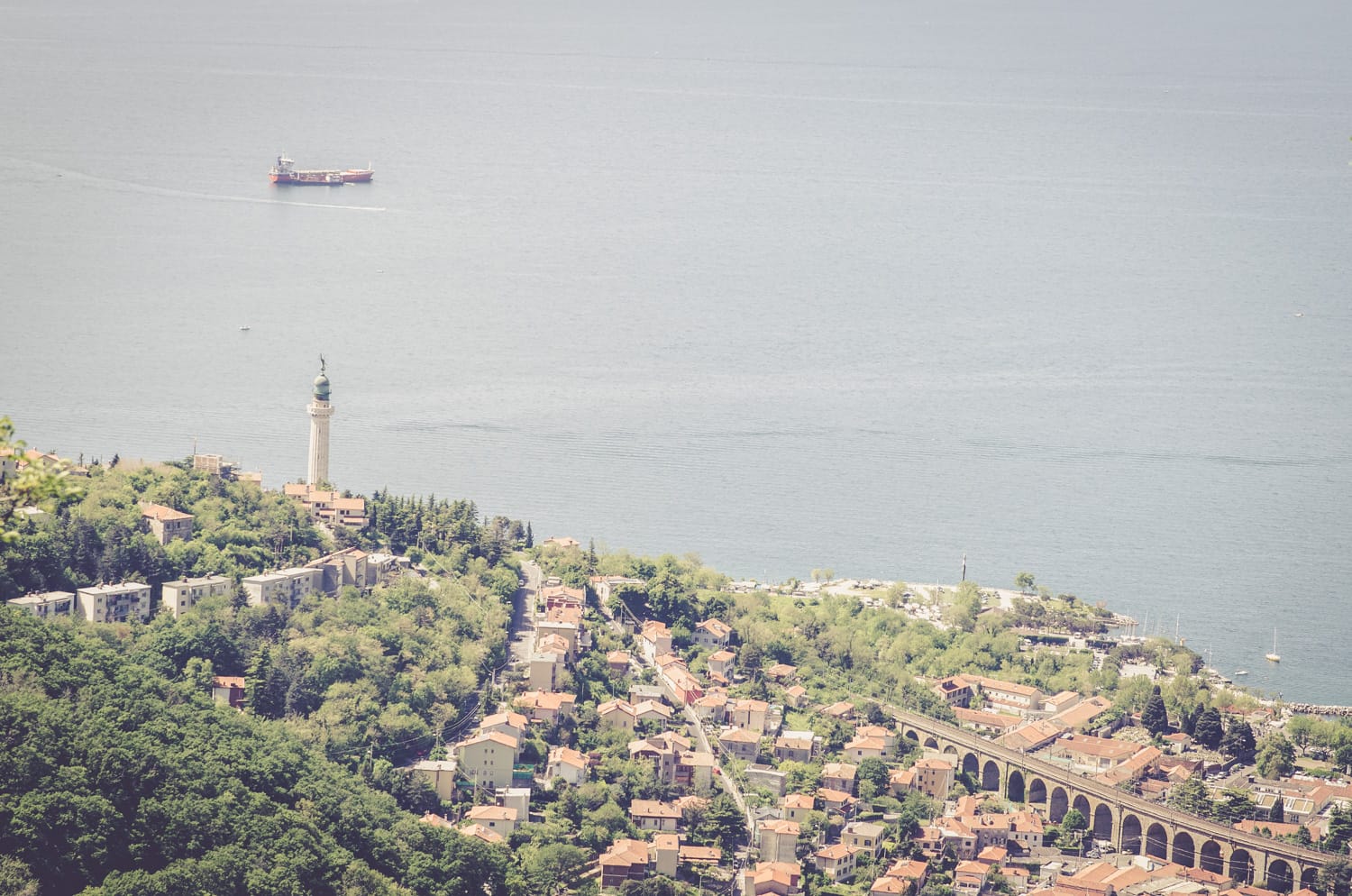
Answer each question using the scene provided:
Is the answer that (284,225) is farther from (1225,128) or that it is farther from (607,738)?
(1225,128)

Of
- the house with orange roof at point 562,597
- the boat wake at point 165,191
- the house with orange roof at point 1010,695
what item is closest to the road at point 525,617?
the house with orange roof at point 562,597

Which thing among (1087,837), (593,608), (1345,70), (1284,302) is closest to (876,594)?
(593,608)

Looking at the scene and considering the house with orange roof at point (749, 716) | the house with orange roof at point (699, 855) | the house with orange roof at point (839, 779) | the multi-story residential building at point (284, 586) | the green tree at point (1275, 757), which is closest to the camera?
the house with orange roof at point (699, 855)

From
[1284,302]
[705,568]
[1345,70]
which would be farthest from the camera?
[1345,70]

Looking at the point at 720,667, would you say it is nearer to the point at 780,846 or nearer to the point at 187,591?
the point at 780,846

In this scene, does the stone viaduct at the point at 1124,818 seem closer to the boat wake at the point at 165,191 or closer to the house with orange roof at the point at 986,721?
the house with orange roof at the point at 986,721

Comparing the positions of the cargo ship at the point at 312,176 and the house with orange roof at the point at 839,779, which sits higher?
the cargo ship at the point at 312,176

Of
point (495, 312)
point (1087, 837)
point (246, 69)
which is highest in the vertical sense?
point (246, 69)

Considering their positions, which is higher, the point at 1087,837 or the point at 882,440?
the point at 882,440
